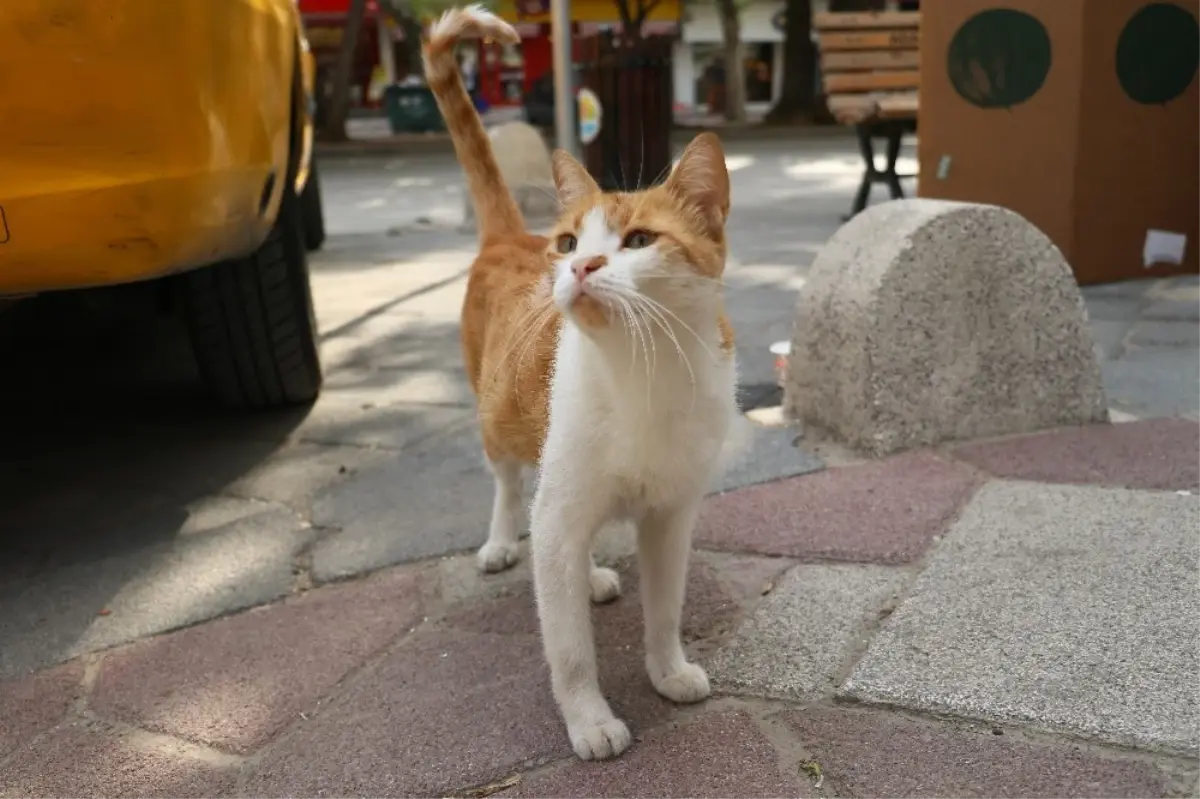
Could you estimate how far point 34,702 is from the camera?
6.50ft

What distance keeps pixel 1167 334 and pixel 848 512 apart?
7.15 ft

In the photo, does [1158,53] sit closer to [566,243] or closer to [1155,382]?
[1155,382]

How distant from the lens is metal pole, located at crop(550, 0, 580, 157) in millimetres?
6136

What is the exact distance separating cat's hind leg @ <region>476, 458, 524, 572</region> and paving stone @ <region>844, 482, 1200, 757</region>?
898 millimetres

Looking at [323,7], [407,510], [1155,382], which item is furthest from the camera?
[323,7]

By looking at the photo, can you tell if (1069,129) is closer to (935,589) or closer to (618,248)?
(935,589)

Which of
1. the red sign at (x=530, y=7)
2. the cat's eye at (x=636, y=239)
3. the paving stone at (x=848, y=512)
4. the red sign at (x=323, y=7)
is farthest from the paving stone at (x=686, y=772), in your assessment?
the red sign at (x=530, y=7)

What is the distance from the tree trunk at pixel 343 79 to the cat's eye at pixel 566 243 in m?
18.7

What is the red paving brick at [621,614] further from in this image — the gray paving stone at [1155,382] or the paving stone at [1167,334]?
the paving stone at [1167,334]

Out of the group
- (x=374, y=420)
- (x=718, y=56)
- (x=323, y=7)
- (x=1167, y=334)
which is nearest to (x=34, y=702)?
(x=374, y=420)

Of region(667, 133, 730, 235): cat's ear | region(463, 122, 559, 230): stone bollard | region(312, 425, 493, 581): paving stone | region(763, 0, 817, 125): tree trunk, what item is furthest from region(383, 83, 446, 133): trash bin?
region(667, 133, 730, 235): cat's ear

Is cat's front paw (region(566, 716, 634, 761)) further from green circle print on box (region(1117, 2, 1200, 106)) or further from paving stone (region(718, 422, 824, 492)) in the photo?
green circle print on box (region(1117, 2, 1200, 106))

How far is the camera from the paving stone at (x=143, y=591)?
221 cm

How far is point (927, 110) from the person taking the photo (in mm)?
5039
